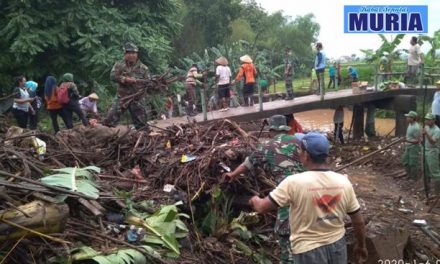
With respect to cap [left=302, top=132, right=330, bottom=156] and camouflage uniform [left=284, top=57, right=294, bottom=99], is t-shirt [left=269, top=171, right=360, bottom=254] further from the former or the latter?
camouflage uniform [left=284, top=57, right=294, bottom=99]

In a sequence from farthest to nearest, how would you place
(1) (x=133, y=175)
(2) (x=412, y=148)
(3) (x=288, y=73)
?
(3) (x=288, y=73)
(2) (x=412, y=148)
(1) (x=133, y=175)

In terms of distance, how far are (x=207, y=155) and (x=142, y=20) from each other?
9.03 metres

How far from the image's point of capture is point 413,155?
10508 millimetres

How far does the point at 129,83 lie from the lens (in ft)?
25.4

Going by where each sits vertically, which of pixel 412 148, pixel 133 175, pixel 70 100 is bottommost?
pixel 412 148

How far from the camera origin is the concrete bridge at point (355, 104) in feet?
37.3

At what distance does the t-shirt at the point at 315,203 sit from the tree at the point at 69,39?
9.32 metres

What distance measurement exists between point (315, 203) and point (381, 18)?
13632 mm

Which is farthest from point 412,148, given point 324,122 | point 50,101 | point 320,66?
point 324,122

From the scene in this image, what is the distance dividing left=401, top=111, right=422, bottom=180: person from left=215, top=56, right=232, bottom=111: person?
13.0ft

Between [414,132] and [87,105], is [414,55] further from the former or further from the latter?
[87,105]

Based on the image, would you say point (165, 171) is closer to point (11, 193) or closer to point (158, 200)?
point (158, 200)

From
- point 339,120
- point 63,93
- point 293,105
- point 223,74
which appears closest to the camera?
point 63,93

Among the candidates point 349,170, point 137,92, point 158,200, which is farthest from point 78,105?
point 349,170
